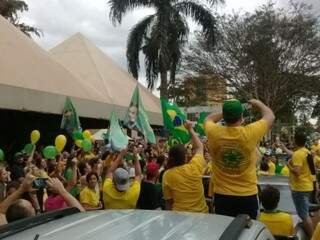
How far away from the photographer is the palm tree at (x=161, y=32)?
101ft

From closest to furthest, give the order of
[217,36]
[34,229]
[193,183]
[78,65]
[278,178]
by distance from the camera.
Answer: [34,229] → [193,183] → [278,178] → [78,65] → [217,36]

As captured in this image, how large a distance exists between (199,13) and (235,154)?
90.5 feet

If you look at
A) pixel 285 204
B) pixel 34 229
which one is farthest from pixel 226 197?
pixel 285 204

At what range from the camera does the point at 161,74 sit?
102ft

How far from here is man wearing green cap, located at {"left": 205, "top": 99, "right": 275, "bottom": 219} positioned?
4.84m

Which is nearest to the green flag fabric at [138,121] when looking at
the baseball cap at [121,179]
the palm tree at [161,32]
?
the baseball cap at [121,179]

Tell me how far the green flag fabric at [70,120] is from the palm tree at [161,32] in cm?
1373

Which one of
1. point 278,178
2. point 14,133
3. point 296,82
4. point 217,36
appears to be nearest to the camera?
point 278,178

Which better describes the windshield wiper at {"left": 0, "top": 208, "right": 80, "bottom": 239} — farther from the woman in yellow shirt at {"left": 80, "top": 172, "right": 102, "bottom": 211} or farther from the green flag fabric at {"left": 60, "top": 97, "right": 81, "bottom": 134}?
the green flag fabric at {"left": 60, "top": 97, "right": 81, "bottom": 134}

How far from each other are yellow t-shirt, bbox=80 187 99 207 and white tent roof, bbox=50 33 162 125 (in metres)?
17.9

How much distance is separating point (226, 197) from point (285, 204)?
3664 millimetres

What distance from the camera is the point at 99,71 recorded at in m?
29.2

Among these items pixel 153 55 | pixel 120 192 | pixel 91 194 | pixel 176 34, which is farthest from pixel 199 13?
pixel 120 192

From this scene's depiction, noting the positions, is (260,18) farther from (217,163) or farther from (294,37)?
(217,163)
